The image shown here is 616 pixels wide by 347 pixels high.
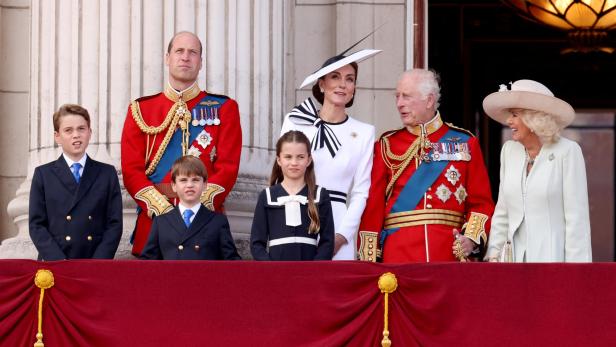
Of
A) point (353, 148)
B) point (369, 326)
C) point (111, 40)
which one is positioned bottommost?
point (369, 326)

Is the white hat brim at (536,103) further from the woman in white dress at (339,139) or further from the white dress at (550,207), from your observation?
the woman in white dress at (339,139)

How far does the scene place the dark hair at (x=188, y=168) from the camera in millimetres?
8781

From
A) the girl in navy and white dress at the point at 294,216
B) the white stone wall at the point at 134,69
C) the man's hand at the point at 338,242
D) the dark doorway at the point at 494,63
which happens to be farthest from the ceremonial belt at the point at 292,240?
the dark doorway at the point at 494,63

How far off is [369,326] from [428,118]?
5.80 feet

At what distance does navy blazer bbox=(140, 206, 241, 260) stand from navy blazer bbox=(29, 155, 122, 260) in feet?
0.74

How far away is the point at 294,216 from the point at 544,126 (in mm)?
1394

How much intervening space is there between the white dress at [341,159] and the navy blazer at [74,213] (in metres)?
1.03

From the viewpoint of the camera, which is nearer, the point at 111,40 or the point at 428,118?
the point at 428,118

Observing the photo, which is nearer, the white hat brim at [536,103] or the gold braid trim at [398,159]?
the white hat brim at [536,103]

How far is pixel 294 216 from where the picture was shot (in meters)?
8.70

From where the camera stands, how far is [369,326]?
808 centimetres

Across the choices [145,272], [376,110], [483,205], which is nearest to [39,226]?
[145,272]

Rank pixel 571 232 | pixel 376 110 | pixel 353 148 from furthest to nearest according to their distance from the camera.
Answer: pixel 376 110, pixel 353 148, pixel 571 232

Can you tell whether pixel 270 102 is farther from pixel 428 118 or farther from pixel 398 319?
pixel 398 319
